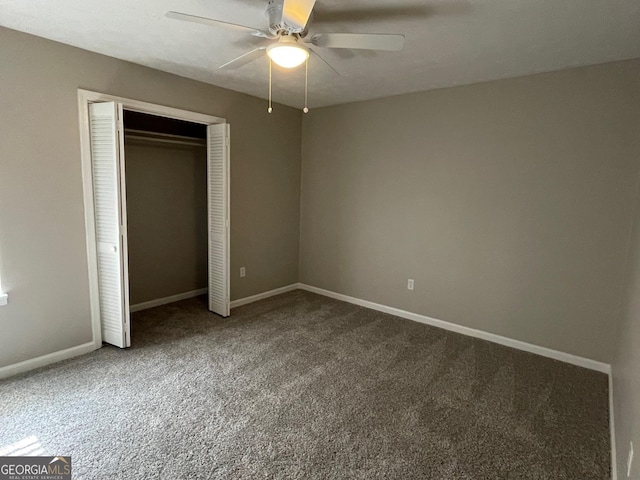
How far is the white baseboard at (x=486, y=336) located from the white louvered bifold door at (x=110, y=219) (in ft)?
8.42

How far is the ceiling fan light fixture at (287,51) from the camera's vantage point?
2006mm

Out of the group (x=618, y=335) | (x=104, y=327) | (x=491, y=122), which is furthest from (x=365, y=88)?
(x=104, y=327)

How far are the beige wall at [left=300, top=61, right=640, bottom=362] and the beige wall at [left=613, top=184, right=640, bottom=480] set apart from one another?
1.09 ft

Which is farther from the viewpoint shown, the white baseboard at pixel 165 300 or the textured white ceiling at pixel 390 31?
the white baseboard at pixel 165 300

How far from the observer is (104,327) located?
Result: 3123mm

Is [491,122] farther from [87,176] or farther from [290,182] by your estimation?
[87,176]

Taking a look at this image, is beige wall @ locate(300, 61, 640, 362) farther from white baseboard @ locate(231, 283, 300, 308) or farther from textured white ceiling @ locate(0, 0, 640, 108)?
white baseboard @ locate(231, 283, 300, 308)

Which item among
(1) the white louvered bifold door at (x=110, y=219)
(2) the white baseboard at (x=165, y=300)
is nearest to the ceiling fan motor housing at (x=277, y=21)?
(1) the white louvered bifold door at (x=110, y=219)

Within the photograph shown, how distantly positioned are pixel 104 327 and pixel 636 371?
12.4ft

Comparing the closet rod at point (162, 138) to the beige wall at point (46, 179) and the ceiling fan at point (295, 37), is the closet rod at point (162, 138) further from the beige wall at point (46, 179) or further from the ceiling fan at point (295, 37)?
the ceiling fan at point (295, 37)

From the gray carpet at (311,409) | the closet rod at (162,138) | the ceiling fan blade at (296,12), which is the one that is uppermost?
the ceiling fan blade at (296,12)

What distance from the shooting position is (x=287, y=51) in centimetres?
203

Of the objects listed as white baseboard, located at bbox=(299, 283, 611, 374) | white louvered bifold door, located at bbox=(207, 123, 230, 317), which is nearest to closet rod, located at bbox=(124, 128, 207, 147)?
white louvered bifold door, located at bbox=(207, 123, 230, 317)

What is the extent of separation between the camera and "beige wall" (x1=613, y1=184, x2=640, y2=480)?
1.57m
